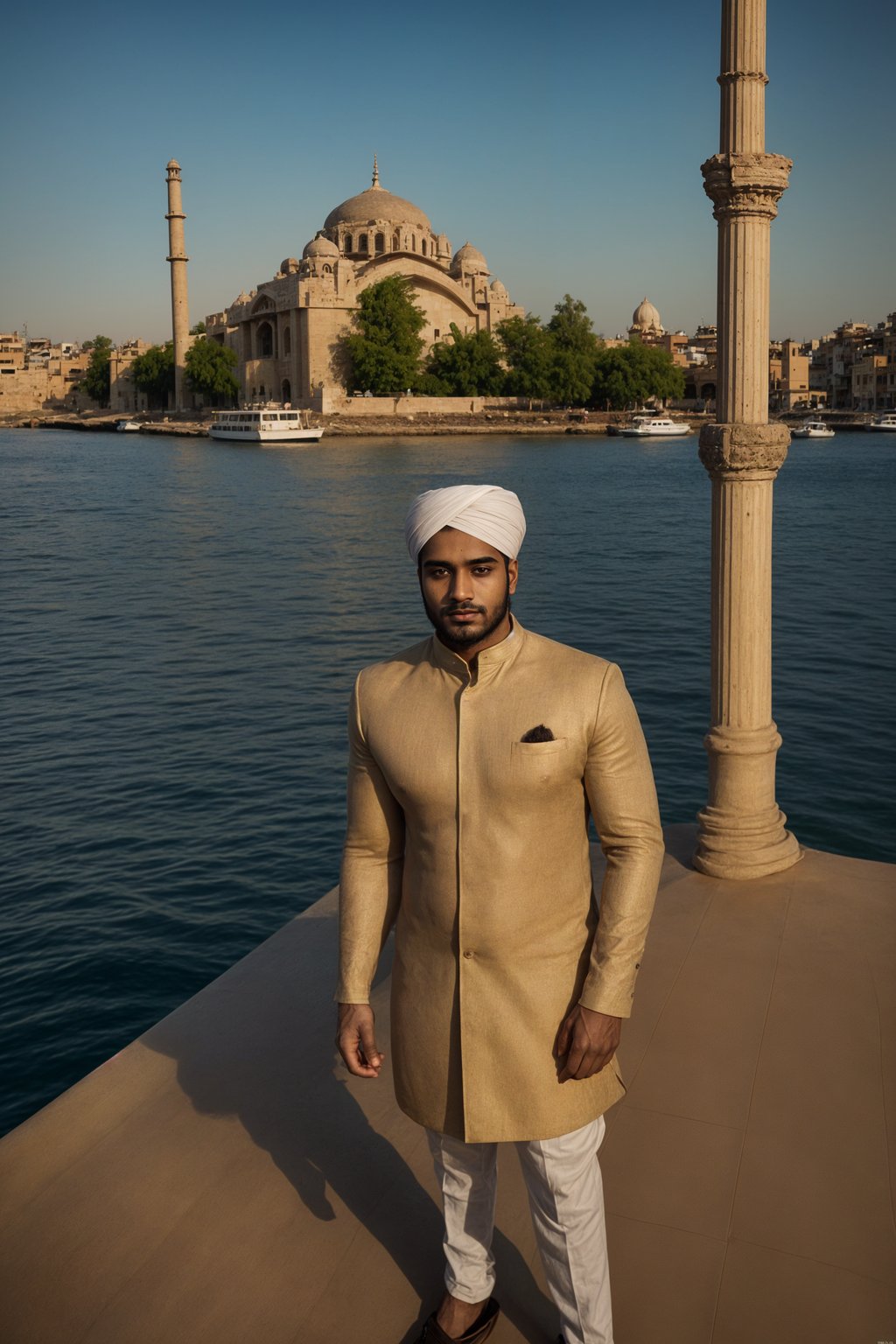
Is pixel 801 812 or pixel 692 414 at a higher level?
pixel 692 414

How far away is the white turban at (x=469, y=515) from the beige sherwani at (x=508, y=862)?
157mm

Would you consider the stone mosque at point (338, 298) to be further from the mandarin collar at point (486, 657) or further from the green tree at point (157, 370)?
the mandarin collar at point (486, 657)

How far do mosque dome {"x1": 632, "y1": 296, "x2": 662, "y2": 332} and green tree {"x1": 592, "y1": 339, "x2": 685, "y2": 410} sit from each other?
28.9 m

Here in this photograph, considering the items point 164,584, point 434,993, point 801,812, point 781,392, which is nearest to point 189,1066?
point 434,993

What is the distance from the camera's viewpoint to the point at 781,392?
81.0m

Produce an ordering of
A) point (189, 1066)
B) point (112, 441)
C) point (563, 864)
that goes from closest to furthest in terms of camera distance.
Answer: point (563, 864)
point (189, 1066)
point (112, 441)

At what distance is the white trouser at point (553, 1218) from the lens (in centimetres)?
185

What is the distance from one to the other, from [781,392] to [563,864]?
84105mm

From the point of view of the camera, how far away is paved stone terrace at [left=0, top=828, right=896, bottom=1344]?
7.09 ft

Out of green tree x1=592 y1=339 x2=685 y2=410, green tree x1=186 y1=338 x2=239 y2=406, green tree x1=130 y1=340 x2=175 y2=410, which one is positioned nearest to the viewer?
green tree x1=186 y1=338 x2=239 y2=406

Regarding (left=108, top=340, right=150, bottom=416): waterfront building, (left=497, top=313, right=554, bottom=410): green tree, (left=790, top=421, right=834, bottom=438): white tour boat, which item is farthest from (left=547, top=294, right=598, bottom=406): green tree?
(left=108, top=340, right=150, bottom=416): waterfront building

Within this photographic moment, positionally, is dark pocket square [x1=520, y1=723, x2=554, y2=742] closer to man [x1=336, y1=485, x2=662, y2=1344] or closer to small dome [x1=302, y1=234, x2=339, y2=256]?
man [x1=336, y1=485, x2=662, y2=1344]

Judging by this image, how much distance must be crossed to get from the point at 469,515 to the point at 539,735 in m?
0.34

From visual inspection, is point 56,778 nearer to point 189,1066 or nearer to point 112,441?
point 189,1066
